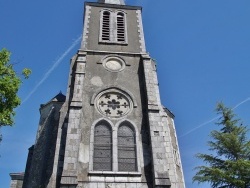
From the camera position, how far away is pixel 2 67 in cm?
934

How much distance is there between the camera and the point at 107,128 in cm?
1335

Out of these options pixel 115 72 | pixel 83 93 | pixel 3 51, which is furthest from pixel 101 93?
pixel 3 51

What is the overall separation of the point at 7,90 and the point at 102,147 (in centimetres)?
512

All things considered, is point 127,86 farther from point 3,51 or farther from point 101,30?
point 3,51

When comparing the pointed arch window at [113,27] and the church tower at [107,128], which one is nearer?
the church tower at [107,128]

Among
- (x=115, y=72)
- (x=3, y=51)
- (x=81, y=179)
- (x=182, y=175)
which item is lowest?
(x=81, y=179)

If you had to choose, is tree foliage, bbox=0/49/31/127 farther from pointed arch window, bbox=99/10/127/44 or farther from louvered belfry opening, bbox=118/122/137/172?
pointed arch window, bbox=99/10/127/44

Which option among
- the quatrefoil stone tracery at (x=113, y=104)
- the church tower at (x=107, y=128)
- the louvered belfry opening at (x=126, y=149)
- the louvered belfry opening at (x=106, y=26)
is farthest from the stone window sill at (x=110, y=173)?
the louvered belfry opening at (x=106, y=26)

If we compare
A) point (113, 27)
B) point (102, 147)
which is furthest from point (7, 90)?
point (113, 27)

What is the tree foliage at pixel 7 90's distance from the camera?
902 cm

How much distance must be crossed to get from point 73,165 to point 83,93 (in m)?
4.24

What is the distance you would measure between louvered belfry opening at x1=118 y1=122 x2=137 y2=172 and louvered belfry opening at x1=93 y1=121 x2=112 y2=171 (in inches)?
18.1

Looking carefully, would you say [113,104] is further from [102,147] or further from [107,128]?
[102,147]

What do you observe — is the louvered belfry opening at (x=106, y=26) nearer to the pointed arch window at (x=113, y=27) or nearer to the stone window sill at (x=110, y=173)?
the pointed arch window at (x=113, y=27)
